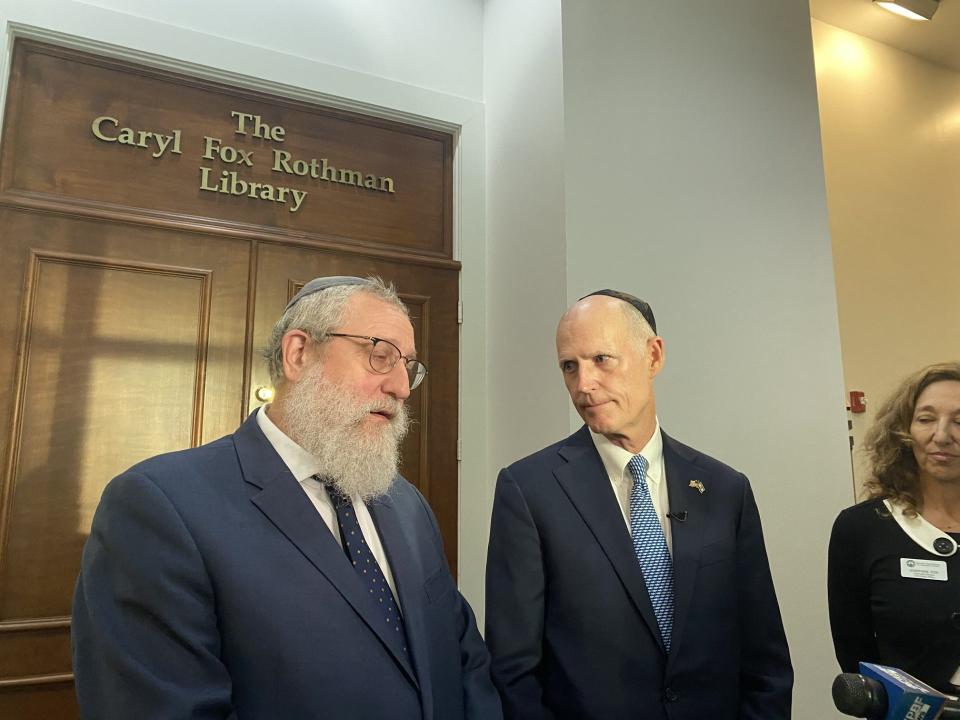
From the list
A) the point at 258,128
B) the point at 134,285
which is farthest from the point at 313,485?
the point at 258,128

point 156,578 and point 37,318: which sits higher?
point 37,318

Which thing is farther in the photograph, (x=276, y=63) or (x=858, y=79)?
(x=858, y=79)

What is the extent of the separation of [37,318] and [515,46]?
2533 mm

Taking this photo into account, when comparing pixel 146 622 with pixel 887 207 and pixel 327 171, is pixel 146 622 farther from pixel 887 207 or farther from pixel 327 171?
pixel 887 207

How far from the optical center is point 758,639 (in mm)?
1758

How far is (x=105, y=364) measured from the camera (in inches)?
113

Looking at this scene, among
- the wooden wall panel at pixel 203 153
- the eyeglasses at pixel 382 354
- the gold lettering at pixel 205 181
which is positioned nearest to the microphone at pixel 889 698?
the eyeglasses at pixel 382 354

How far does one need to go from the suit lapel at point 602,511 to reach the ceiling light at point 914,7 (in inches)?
170

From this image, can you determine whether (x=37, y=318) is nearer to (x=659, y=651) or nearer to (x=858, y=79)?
(x=659, y=651)

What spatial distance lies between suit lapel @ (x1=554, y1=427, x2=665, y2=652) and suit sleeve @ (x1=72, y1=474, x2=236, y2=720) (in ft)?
2.83

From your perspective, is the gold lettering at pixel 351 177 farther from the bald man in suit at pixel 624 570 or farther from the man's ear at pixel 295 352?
the bald man in suit at pixel 624 570

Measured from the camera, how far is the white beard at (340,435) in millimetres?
1632

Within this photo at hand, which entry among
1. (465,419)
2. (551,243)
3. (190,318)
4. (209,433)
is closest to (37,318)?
(190,318)

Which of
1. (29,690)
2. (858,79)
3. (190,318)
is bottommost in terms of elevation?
(29,690)
